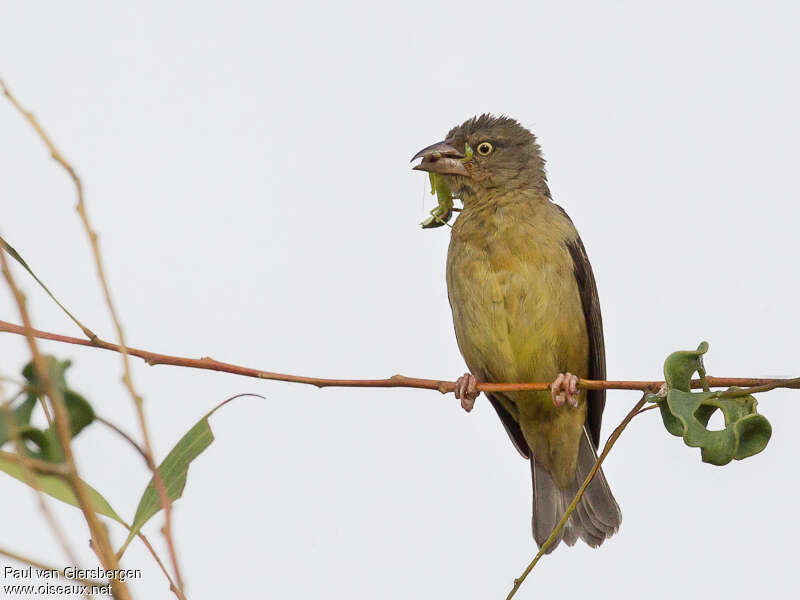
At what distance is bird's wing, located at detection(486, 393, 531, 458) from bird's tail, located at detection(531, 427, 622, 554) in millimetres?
98

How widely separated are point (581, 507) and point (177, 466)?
437cm

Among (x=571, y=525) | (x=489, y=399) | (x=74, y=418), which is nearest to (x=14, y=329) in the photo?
(x=74, y=418)

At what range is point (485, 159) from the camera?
571 centimetres

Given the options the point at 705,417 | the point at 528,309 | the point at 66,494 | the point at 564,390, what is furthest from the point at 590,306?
the point at 66,494

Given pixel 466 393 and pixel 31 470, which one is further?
pixel 466 393

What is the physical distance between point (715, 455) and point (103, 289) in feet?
5.45

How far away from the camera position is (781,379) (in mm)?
2514

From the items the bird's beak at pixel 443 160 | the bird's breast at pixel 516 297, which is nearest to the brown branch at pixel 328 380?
the bird's breast at pixel 516 297

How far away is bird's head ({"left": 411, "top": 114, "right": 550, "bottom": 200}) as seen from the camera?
221 inches

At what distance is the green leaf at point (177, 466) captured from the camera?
1.92 m

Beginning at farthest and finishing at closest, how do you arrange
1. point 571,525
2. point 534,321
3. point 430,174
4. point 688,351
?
point 571,525, point 430,174, point 534,321, point 688,351

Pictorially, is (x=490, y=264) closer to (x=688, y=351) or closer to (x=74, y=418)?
(x=688, y=351)

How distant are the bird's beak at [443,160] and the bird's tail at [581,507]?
1698 millimetres

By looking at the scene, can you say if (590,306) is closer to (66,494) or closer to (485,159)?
(485,159)
